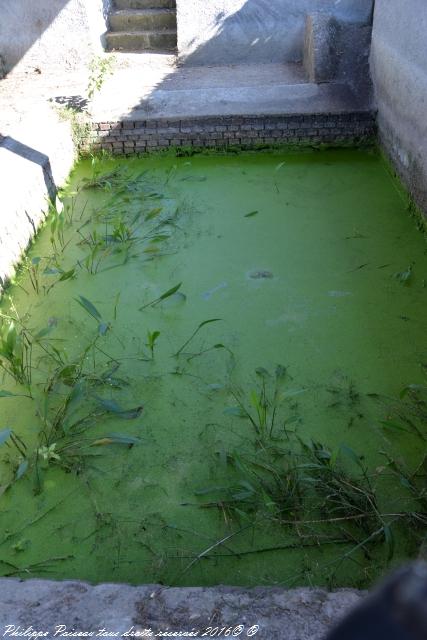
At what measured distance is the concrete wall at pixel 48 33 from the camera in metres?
5.26

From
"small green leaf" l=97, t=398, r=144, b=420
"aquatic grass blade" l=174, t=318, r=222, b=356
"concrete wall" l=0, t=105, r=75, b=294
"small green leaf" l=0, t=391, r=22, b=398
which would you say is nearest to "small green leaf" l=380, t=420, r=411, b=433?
"aquatic grass blade" l=174, t=318, r=222, b=356

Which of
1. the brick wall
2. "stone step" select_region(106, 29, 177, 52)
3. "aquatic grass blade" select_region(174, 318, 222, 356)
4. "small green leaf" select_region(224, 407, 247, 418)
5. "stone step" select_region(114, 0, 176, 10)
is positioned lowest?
"small green leaf" select_region(224, 407, 247, 418)

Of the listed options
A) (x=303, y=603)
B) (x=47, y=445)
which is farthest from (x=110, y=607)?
(x=47, y=445)

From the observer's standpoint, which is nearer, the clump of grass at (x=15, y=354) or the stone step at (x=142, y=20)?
the clump of grass at (x=15, y=354)

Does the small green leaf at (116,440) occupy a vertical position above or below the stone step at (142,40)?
below

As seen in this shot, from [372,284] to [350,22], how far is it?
299cm

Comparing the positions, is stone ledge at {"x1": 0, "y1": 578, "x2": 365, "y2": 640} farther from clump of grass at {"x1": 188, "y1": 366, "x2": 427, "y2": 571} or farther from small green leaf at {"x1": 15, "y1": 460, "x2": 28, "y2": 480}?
small green leaf at {"x1": 15, "y1": 460, "x2": 28, "y2": 480}

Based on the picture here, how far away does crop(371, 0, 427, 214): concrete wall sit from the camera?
3.36 meters

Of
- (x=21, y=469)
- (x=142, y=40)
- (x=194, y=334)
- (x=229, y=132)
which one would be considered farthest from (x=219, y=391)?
(x=142, y=40)

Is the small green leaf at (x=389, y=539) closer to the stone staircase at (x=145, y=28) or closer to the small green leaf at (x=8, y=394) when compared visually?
the small green leaf at (x=8, y=394)

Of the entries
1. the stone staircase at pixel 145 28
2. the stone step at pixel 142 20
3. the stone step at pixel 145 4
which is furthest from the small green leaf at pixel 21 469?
the stone step at pixel 145 4

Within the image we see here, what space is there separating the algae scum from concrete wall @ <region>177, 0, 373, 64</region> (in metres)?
2.42

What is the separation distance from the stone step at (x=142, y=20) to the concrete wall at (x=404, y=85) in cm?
244

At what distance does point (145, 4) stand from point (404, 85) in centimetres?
358
